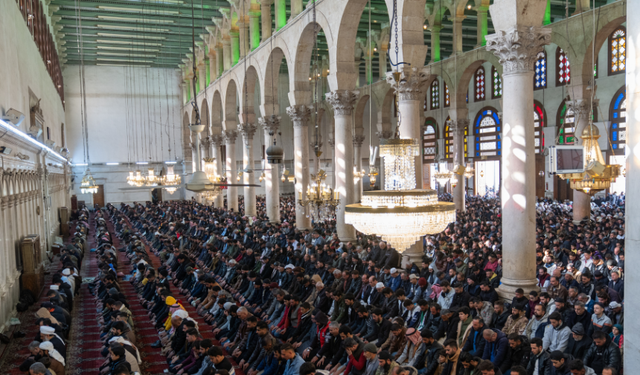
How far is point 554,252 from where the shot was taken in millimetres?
10453

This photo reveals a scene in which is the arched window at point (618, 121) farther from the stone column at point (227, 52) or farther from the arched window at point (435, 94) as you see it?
the stone column at point (227, 52)

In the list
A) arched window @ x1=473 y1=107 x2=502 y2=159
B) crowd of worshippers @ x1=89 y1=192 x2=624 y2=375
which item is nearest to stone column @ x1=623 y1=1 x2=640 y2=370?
crowd of worshippers @ x1=89 y1=192 x2=624 y2=375

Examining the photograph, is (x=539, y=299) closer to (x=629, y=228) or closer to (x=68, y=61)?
(x=629, y=228)

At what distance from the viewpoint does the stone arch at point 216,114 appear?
2653cm

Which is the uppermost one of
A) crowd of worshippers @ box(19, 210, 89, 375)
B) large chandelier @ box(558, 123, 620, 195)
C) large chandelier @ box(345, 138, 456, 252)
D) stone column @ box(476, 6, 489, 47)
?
stone column @ box(476, 6, 489, 47)

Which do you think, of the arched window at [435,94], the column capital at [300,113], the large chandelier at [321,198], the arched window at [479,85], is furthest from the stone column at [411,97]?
the arched window at [435,94]

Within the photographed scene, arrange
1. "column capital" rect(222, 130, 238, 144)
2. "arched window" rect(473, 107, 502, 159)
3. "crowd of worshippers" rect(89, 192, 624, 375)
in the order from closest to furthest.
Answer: "crowd of worshippers" rect(89, 192, 624, 375) < "column capital" rect(222, 130, 238, 144) < "arched window" rect(473, 107, 502, 159)

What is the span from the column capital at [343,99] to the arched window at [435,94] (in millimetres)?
18119

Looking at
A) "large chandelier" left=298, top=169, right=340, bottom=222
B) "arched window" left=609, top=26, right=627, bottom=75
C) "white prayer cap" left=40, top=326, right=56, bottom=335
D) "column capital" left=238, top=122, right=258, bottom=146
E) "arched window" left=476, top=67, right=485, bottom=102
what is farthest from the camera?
"arched window" left=476, top=67, right=485, bottom=102

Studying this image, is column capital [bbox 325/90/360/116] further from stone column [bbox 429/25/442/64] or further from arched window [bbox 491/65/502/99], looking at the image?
arched window [bbox 491/65/502/99]

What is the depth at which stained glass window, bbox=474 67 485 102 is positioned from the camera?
27859mm

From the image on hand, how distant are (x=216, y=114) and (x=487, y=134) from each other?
45.2 feet

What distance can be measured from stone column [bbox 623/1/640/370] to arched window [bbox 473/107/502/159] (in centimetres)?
2446

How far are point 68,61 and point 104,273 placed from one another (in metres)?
25.7
